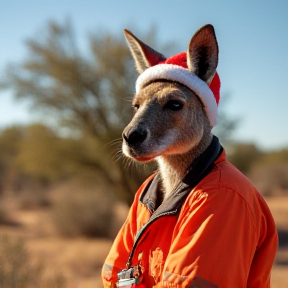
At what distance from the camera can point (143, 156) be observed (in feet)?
8.81

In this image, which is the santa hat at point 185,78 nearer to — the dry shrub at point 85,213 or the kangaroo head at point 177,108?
the kangaroo head at point 177,108

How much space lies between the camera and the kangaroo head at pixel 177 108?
105 inches

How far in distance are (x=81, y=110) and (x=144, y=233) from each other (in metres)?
15.7

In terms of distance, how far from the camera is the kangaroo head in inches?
105

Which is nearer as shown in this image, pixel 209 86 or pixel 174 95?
pixel 174 95

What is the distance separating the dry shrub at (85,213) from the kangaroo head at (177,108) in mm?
17215

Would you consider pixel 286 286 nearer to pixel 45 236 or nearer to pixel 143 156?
pixel 143 156

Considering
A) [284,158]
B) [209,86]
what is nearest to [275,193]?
[284,158]

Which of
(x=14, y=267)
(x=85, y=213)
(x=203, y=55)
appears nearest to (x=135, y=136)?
(x=203, y=55)

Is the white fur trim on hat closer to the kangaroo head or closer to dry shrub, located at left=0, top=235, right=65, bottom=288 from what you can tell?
the kangaroo head

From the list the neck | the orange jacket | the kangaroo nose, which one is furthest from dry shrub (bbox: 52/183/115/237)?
the orange jacket

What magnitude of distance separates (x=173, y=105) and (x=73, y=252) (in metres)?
14.3

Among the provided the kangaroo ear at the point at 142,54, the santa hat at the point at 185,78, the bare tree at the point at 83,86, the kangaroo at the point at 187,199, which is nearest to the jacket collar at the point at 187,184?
the kangaroo at the point at 187,199

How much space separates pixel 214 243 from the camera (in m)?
2.20
